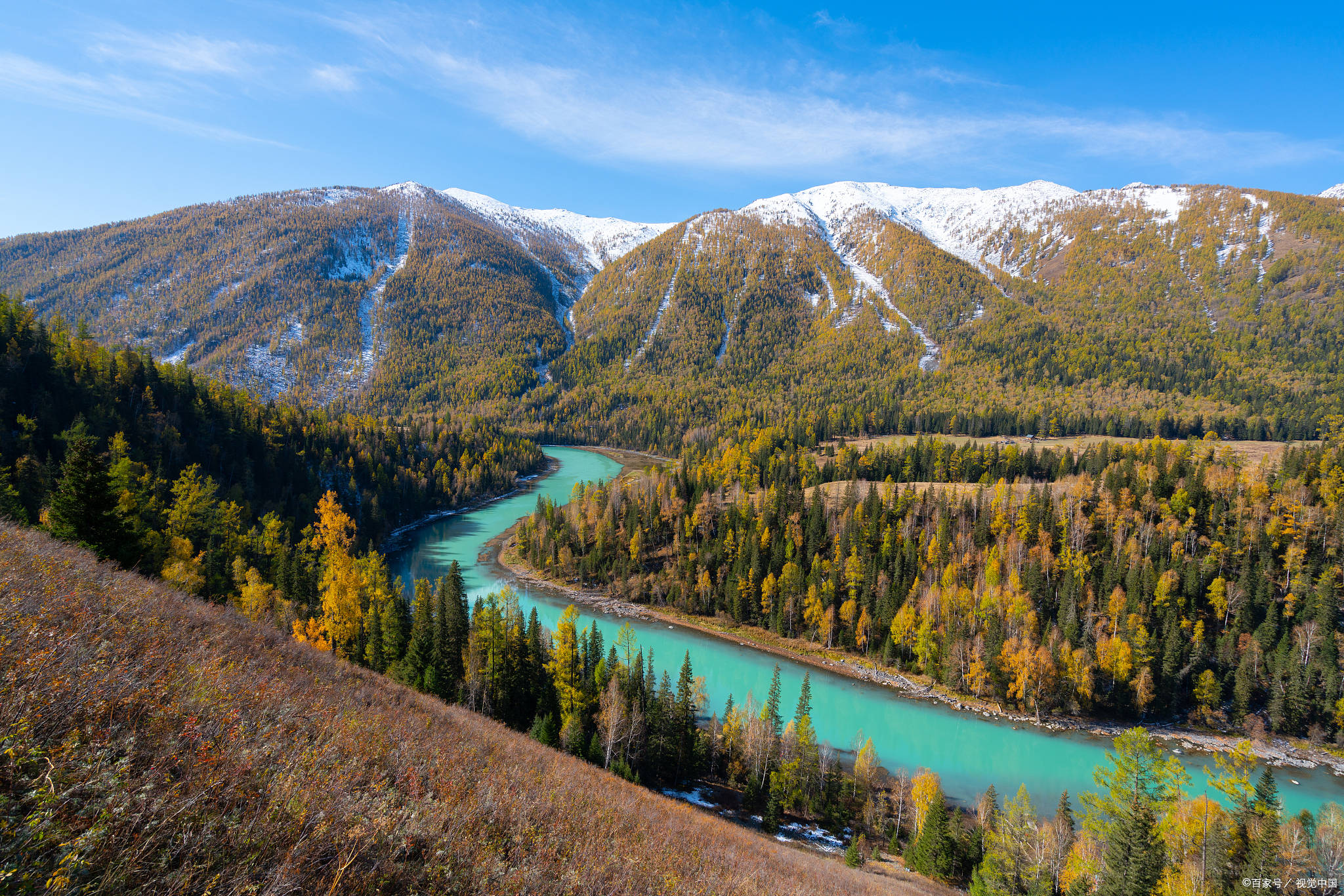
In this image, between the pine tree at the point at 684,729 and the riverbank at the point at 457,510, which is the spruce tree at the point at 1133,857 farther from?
the riverbank at the point at 457,510

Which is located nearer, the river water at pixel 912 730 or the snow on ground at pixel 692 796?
the snow on ground at pixel 692 796

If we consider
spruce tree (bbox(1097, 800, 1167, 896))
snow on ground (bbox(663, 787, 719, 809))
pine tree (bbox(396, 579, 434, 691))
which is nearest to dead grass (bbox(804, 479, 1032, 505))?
snow on ground (bbox(663, 787, 719, 809))

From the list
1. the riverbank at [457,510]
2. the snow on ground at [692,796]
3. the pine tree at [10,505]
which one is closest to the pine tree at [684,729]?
the snow on ground at [692,796]

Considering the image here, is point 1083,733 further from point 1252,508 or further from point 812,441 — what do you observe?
point 812,441

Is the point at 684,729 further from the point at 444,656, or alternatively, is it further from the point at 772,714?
the point at 444,656

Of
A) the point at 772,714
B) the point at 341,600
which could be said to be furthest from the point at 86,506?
the point at 772,714

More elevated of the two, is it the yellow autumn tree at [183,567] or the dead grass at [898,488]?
the yellow autumn tree at [183,567]

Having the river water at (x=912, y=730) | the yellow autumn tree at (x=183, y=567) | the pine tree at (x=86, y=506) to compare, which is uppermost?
the pine tree at (x=86, y=506)
